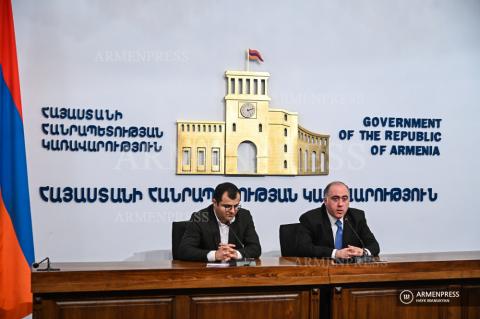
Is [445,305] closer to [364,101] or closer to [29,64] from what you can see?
[364,101]

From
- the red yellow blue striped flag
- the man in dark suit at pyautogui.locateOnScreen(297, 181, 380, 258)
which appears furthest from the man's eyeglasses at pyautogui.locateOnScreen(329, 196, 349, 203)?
the red yellow blue striped flag

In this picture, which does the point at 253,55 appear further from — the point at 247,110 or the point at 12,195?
the point at 12,195

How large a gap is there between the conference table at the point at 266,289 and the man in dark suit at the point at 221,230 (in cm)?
23

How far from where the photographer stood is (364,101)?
4613 mm

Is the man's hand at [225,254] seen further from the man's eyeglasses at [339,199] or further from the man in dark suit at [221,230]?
the man's eyeglasses at [339,199]

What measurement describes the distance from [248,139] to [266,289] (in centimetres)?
196

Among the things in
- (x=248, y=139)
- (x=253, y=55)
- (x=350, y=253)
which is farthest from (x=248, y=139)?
(x=350, y=253)

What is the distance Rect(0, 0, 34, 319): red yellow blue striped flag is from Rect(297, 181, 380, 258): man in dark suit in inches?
76.6

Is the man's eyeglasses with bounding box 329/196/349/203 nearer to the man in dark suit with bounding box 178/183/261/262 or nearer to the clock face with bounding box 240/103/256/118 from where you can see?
the man in dark suit with bounding box 178/183/261/262

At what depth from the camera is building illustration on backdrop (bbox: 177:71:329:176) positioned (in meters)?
4.26

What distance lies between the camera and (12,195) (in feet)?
12.0

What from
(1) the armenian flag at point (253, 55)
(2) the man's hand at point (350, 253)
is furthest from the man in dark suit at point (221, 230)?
(1) the armenian flag at point (253, 55)

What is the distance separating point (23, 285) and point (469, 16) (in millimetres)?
4458

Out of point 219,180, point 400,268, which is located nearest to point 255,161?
point 219,180
